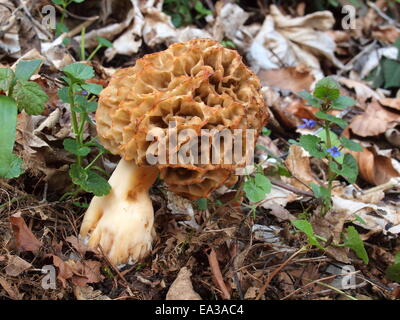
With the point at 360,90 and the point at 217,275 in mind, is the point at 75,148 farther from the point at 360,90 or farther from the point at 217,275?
the point at 360,90

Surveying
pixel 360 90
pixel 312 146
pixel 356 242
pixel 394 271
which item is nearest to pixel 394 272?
pixel 394 271

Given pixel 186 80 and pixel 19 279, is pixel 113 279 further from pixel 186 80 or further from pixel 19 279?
pixel 186 80

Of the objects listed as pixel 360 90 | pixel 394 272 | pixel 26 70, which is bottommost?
pixel 360 90

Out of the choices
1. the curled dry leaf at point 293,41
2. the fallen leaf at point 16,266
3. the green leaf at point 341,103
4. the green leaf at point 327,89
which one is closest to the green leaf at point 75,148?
the fallen leaf at point 16,266

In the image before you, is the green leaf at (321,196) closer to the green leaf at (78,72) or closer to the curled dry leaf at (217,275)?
the curled dry leaf at (217,275)

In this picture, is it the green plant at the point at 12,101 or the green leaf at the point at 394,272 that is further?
the green leaf at the point at 394,272
